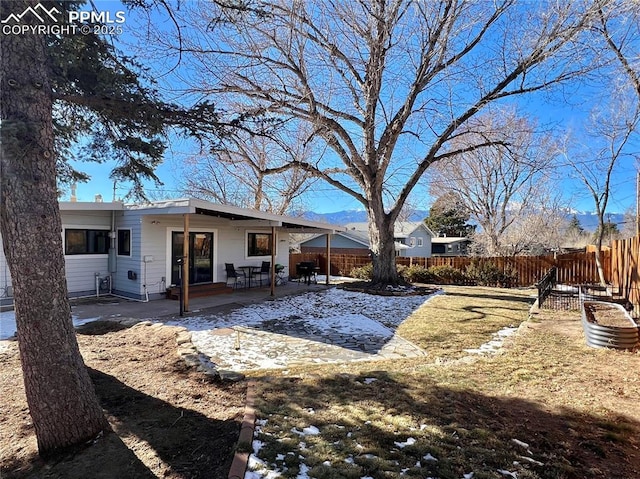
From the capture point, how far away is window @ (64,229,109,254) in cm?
998

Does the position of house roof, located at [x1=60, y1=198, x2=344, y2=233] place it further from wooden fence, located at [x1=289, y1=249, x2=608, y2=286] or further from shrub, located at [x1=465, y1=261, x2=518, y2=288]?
shrub, located at [x1=465, y1=261, x2=518, y2=288]

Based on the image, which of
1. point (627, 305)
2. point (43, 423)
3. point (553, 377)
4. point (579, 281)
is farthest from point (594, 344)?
point (579, 281)

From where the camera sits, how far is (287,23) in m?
7.78

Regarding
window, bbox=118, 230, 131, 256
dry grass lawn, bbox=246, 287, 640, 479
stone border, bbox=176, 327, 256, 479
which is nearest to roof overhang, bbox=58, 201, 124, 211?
window, bbox=118, 230, 131, 256

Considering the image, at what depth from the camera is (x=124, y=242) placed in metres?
10.6

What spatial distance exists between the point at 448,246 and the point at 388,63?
105 ft

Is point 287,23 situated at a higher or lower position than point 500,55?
lower

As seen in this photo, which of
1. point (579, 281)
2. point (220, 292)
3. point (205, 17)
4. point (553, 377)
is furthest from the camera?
point (579, 281)

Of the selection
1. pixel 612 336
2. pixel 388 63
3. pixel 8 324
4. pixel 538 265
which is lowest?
pixel 8 324

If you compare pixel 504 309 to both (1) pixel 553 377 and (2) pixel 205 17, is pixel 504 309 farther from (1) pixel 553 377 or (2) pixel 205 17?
(2) pixel 205 17

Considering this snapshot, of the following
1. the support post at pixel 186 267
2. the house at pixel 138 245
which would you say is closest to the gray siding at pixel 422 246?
the house at pixel 138 245

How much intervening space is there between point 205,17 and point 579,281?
647 inches

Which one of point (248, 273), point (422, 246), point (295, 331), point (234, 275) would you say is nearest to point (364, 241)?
point (422, 246)

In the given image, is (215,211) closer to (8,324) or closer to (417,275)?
(8,324)
